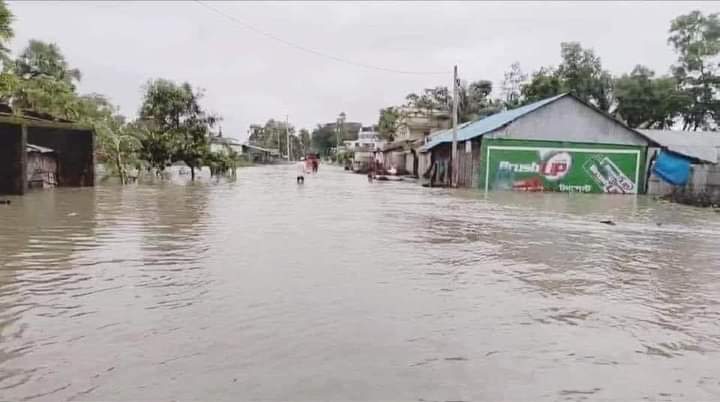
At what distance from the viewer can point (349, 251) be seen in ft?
28.3

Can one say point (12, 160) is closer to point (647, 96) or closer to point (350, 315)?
point (350, 315)

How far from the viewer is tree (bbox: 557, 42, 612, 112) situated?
42781mm

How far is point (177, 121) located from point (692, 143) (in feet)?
93.7

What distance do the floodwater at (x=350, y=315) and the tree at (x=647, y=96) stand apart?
33444 mm

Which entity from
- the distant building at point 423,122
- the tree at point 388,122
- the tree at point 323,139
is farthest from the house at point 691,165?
the tree at point 323,139

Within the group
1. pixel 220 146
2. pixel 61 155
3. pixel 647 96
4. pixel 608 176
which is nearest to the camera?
pixel 61 155

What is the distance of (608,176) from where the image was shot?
2831 cm

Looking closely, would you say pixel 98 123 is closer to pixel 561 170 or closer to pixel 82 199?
pixel 82 199

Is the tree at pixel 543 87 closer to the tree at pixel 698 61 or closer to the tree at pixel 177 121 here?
the tree at pixel 698 61

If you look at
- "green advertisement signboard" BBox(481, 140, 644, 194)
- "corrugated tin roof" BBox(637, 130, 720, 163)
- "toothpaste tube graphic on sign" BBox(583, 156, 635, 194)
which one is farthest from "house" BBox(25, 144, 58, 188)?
"corrugated tin roof" BBox(637, 130, 720, 163)

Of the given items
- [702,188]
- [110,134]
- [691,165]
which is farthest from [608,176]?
[110,134]

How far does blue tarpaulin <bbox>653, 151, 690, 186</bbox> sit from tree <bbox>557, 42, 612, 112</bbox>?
1619cm

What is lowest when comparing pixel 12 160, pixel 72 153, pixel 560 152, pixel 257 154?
pixel 12 160

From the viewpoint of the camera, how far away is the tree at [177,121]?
32031 mm
